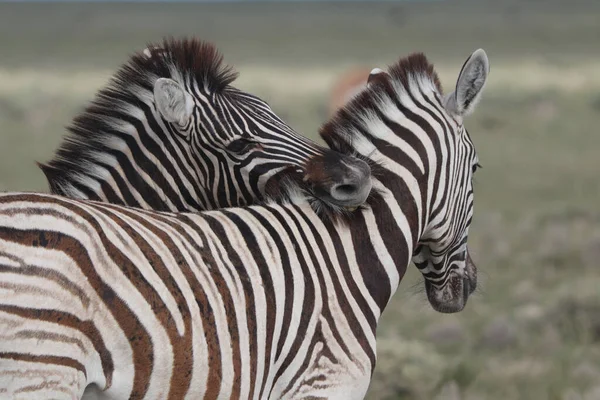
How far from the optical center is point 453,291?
16.3 feet

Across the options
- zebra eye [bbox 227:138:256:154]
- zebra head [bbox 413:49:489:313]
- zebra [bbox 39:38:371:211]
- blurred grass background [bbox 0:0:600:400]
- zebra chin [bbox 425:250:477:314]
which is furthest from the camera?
blurred grass background [bbox 0:0:600:400]

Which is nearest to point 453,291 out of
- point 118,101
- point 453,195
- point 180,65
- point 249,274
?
point 453,195

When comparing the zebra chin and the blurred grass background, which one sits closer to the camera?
the zebra chin

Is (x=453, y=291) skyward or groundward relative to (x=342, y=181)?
groundward

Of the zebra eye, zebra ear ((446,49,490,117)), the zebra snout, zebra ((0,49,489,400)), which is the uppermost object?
zebra ear ((446,49,490,117))

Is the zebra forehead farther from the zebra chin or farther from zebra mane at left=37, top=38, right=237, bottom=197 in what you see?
the zebra chin

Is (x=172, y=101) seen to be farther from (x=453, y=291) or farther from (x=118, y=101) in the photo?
(x=453, y=291)

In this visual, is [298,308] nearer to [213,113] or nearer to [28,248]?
[28,248]

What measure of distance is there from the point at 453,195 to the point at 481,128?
29.3 m

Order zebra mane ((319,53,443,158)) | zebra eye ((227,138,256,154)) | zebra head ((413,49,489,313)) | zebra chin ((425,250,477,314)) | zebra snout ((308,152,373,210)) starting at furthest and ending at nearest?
zebra chin ((425,250,477,314)), zebra eye ((227,138,256,154)), zebra head ((413,49,489,313)), zebra mane ((319,53,443,158)), zebra snout ((308,152,373,210))

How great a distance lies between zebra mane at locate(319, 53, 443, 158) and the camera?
4449 mm

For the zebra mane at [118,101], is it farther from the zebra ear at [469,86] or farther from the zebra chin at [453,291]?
the zebra chin at [453,291]

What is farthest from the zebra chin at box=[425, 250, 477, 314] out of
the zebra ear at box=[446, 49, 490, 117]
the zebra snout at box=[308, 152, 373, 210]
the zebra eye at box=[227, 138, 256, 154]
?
the zebra eye at box=[227, 138, 256, 154]

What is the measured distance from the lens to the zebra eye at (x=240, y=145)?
484cm
